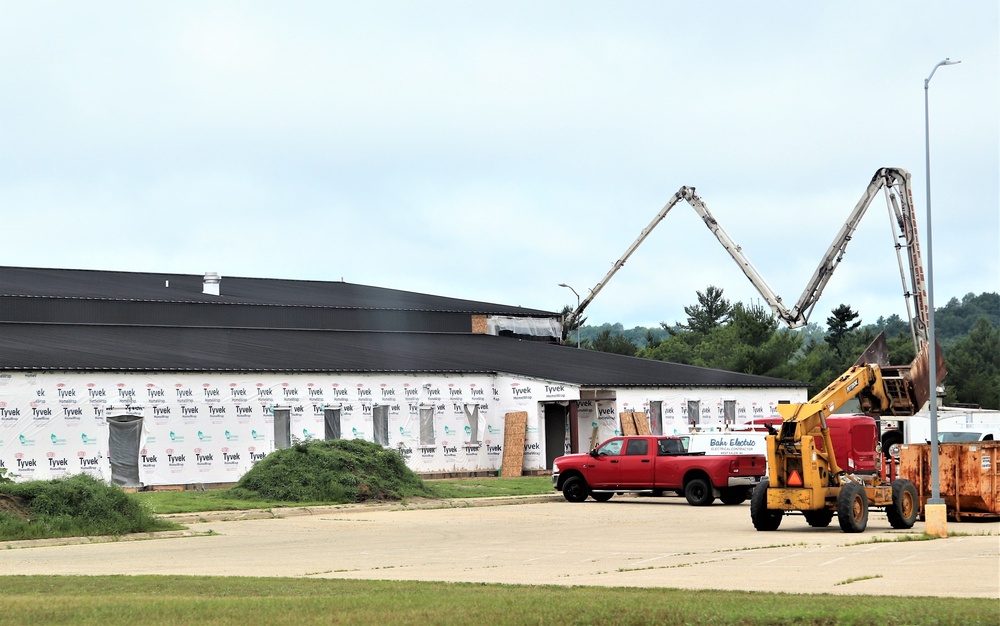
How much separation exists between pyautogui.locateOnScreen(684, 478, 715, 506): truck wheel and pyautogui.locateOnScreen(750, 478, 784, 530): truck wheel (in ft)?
29.2

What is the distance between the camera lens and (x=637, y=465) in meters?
36.2

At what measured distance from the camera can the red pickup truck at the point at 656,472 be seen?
34.7 m

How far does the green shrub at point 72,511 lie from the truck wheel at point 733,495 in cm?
1432

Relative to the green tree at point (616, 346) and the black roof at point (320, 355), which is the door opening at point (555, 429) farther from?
the green tree at point (616, 346)

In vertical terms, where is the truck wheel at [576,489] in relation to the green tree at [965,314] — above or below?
below

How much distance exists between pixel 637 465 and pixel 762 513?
1078 centimetres

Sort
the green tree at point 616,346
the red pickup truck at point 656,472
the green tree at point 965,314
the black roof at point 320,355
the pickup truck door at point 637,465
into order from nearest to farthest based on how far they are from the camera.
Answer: the red pickup truck at point 656,472 → the pickup truck door at point 637,465 → the black roof at point 320,355 → the green tree at point 616,346 → the green tree at point 965,314

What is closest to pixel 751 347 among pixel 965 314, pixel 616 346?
pixel 616 346

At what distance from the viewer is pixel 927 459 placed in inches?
1118

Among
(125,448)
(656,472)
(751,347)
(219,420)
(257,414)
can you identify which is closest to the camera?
(656,472)

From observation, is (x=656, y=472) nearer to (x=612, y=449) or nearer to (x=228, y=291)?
(x=612, y=449)

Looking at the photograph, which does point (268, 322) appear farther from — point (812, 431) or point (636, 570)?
point (636, 570)

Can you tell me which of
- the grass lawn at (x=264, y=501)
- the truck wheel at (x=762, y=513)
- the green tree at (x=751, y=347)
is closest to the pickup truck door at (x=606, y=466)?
the grass lawn at (x=264, y=501)

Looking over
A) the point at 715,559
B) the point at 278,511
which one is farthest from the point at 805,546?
the point at 278,511
